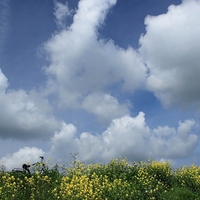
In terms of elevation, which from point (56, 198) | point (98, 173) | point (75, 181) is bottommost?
point (56, 198)

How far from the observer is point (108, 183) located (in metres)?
16.5

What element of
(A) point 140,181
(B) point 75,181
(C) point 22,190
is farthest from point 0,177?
(A) point 140,181

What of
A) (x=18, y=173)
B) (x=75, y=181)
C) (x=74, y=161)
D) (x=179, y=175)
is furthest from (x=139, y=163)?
(x=18, y=173)

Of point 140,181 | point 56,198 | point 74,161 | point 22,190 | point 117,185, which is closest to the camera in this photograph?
point 56,198

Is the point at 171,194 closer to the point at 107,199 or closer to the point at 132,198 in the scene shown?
the point at 132,198

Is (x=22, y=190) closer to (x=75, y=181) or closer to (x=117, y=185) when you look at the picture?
(x=75, y=181)

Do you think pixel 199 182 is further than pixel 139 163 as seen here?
No

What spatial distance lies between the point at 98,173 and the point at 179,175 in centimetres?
451

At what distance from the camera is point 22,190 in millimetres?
14898

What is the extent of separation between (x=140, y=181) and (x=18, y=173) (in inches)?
232

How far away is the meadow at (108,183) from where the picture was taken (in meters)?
14.4

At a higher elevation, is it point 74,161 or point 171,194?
point 74,161

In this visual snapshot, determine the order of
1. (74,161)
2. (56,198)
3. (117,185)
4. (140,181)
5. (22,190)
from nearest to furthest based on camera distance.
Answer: (56,198)
(22,190)
(117,185)
(140,181)
(74,161)

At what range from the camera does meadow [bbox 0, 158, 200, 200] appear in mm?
14375
